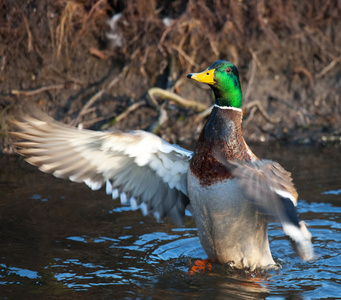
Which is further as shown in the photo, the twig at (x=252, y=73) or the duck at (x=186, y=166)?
the twig at (x=252, y=73)

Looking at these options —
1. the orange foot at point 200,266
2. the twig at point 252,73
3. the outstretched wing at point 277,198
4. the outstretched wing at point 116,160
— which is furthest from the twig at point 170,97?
the outstretched wing at point 277,198

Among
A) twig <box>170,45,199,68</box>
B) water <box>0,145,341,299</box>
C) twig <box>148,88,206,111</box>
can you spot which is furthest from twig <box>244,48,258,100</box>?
water <box>0,145,341,299</box>

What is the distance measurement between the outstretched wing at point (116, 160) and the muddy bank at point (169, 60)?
3091mm

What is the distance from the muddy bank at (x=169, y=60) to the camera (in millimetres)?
8062

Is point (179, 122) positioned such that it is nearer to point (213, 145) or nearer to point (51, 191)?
point (51, 191)

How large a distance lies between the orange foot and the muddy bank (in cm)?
343

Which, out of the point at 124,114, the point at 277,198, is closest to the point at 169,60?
the point at 124,114

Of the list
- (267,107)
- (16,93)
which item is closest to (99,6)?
(16,93)

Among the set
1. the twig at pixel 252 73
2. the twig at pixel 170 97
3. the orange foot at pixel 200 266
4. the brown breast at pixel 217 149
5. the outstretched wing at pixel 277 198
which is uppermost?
the twig at pixel 252 73

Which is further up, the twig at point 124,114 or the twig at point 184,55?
the twig at point 184,55

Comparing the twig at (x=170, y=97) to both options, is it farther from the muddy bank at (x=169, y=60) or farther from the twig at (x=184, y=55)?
the twig at (x=184, y=55)

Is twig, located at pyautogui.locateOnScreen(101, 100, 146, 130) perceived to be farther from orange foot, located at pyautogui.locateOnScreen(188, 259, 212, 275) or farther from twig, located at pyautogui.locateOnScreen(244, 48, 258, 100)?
orange foot, located at pyautogui.locateOnScreen(188, 259, 212, 275)

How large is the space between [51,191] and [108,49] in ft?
9.73

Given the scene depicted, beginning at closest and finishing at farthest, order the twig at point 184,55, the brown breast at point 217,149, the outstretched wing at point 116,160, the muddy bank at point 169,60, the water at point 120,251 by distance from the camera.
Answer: the water at point 120,251 < the brown breast at point 217,149 < the outstretched wing at point 116,160 < the muddy bank at point 169,60 < the twig at point 184,55
